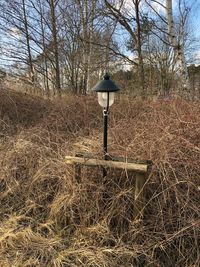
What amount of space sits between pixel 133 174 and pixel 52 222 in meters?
1.04

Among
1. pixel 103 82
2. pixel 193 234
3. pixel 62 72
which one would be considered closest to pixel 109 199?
pixel 193 234

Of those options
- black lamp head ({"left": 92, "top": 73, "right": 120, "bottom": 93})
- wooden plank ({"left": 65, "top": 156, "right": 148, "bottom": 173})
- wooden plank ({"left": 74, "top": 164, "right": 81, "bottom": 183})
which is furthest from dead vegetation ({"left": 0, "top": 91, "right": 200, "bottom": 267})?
black lamp head ({"left": 92, "top": 73, "right": 120, "bottom": 93})

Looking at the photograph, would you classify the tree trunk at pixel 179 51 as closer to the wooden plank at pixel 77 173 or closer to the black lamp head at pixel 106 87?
the black lamp head at pixel 106 87

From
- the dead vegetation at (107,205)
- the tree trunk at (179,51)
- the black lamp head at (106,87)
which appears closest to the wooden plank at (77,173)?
the dead vegetation at (107,205)

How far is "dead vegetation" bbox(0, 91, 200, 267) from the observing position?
268 cm

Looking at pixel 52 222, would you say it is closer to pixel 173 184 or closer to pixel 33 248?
pixel 33 248

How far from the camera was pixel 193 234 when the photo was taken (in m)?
2.69

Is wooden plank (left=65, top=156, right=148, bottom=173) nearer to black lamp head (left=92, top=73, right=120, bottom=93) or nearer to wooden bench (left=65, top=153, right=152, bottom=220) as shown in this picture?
wooden bench (left=65, top=153, right=152, bottom=220)

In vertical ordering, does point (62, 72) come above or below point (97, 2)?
below

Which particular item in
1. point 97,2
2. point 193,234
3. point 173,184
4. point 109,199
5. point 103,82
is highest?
point 97,2

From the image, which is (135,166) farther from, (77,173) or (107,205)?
(77,173)

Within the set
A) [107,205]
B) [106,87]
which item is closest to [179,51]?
[106,87]

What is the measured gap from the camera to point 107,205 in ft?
10.1

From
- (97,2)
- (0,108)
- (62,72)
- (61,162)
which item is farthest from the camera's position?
(62,72)
